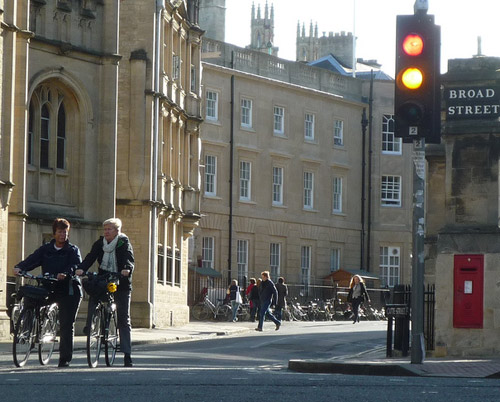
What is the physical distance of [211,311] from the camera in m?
51.1

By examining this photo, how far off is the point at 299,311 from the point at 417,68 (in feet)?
124

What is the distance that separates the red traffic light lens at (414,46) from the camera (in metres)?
17.5

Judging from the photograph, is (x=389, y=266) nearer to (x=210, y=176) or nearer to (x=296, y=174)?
(x=296, y=174)

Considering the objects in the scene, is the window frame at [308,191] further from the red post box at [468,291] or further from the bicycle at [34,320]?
the bicycle at [34,320]

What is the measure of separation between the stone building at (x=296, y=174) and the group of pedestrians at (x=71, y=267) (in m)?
42.4

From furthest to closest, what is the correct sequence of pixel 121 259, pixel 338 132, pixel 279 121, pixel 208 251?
pixel 338 132 < pixel 279 121 < pixel 208 251 < pixel 121 259

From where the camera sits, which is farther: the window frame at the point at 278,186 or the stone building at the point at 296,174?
the window frame at the point at 278,186

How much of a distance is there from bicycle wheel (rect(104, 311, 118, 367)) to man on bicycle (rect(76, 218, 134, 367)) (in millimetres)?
115

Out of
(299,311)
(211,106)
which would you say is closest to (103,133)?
(299,311)

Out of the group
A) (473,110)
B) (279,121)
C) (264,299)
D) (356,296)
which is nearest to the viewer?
(473,110)

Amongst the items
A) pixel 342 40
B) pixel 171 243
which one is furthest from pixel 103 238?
pixel 342 40

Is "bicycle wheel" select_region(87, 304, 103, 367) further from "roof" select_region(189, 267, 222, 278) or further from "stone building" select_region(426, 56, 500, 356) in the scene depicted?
"roof" select_region(189, 267, 222, 278)

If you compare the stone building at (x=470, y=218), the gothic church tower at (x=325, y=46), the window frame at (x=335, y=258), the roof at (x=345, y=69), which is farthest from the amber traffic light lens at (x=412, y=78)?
the gothic church tower at (x=325, y=46)

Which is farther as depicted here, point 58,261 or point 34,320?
point 58,261
